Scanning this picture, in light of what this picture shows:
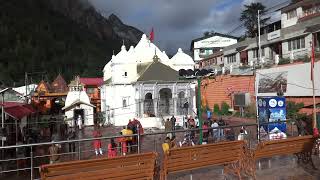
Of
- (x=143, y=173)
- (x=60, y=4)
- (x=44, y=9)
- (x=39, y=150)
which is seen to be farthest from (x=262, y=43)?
(x=60, y=4)

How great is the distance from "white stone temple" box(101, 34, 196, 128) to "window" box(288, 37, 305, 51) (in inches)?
399

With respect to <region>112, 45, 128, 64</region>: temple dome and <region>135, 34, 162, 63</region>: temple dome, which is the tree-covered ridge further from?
<region>135, 34, 162, 63</region>: temple dome

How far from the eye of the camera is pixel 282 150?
34.8 ft

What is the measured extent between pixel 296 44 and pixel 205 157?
115ft

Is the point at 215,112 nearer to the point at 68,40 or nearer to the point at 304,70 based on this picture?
the point at 304,70

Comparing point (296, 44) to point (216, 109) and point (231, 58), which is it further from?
point (231, 58)

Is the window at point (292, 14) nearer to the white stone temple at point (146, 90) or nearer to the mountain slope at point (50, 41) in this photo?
the white stone temple at point (146, 90)

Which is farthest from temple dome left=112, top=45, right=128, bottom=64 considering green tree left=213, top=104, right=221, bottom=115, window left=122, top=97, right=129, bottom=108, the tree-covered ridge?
the tree-covered ridge

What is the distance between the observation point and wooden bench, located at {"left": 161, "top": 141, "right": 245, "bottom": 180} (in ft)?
28.6

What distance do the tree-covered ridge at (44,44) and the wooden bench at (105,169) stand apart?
287 feet

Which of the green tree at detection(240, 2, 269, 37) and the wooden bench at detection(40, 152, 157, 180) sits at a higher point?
the green tree at detection(240, 2, 269, 37)

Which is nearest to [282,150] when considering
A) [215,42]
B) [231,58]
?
[231,58]

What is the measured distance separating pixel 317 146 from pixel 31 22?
133m

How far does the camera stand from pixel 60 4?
171 metres
